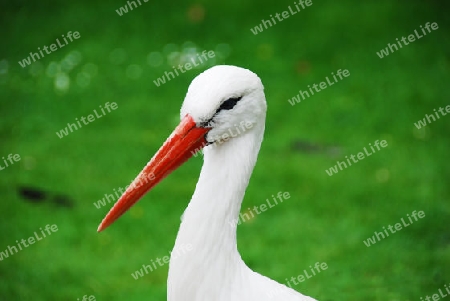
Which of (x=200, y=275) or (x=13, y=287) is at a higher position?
(x=13, y=287)

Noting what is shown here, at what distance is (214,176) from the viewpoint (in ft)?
11.5

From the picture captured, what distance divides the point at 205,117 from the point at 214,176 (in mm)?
335

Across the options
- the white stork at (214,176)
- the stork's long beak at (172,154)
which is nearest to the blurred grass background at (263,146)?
the white stork at (214,176)

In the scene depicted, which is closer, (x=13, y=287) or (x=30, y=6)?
(x=13, y=287)

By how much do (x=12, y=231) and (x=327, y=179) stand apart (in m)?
3.23

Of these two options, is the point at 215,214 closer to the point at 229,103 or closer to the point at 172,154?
the point at 172,154

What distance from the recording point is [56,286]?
6.00 metres

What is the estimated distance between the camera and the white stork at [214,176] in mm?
3320

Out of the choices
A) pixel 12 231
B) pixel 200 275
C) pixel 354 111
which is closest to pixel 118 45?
pixel 354 111

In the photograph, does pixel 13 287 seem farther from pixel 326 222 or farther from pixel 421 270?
Result: pixel 421 270

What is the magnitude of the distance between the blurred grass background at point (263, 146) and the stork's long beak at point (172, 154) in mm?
2731

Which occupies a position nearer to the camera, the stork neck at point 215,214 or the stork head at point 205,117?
the stork head at point 205,117

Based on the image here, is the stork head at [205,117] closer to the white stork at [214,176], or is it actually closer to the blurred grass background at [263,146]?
the white stork at [214,176]

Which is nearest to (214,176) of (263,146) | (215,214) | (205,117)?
(215,214)
